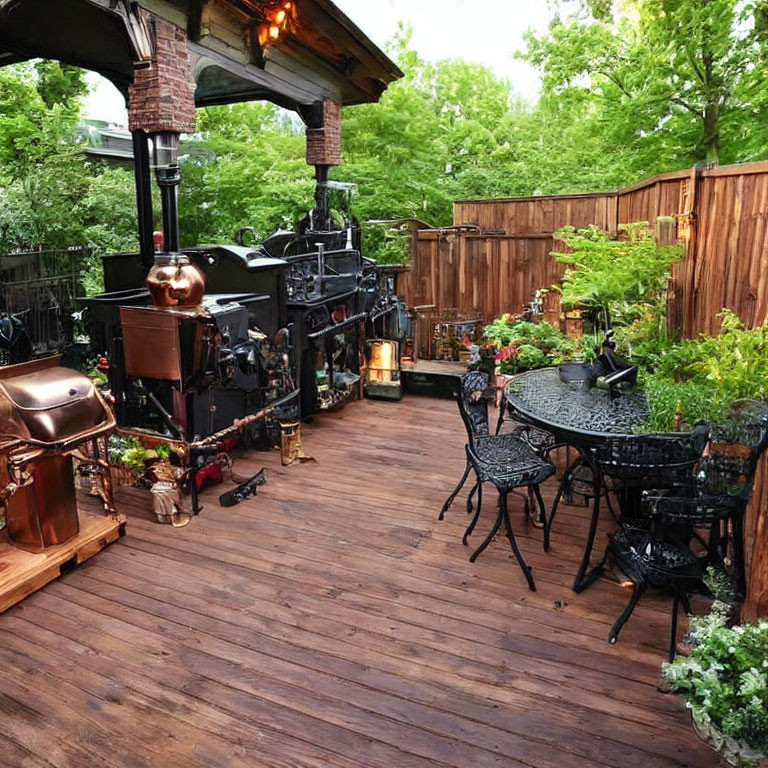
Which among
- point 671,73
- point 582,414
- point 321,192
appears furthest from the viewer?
point 671,73

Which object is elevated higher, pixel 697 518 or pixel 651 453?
pixel 651 453

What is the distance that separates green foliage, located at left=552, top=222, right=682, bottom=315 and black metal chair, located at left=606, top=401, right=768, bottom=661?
2.36 meters

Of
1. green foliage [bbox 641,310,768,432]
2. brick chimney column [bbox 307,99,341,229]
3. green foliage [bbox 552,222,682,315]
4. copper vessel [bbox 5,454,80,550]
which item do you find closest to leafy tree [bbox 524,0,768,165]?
brick chimney column [bbox 307,99,341,229]

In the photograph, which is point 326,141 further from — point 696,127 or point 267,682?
point 267,682

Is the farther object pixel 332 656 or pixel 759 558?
pixel 332 656

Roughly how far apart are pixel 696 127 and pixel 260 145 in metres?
7.88

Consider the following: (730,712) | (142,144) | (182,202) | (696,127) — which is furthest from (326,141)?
(730,712)

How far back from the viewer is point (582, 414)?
4180 millimetres

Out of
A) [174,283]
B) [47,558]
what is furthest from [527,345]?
[47,558]

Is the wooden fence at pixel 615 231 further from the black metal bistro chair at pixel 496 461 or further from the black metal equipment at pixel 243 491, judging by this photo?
the black metal equipment at pixel 243 491

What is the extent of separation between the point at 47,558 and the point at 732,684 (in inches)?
144

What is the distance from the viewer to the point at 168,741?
2.64 m

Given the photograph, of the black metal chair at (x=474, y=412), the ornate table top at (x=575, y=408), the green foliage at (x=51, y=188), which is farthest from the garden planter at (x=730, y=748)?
the green foliage at (x=51, y=188)

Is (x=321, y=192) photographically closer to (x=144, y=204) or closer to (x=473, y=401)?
(x=144, y=204)
